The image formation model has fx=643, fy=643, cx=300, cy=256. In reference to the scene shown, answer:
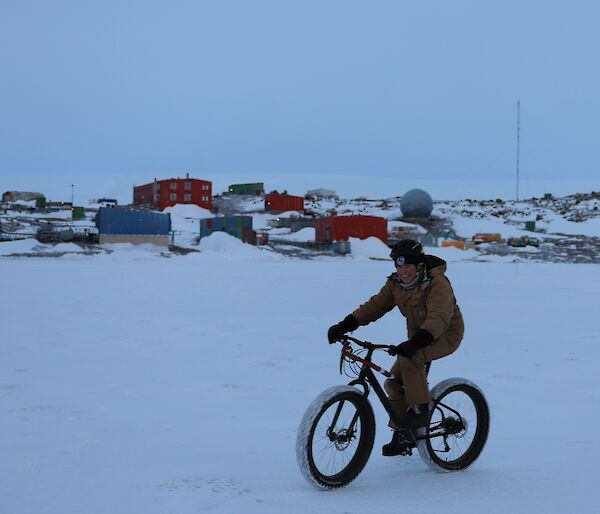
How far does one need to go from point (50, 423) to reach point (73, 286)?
14247mm

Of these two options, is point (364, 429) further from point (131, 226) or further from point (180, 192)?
point (180, 192)

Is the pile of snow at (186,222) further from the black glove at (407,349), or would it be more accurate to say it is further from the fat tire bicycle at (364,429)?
the black glove at (407,349)

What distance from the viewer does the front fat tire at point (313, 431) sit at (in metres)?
4.11

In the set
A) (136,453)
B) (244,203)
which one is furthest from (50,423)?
(244,203)

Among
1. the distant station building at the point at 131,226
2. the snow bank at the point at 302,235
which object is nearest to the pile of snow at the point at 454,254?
the snow bank at the point at 302,235

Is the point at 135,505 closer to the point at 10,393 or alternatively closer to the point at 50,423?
the point at 50,423

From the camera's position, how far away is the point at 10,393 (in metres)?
6.74

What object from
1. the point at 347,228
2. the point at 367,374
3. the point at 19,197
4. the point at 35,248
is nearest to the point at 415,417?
the point at 367,374

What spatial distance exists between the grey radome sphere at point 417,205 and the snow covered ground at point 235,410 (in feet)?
184

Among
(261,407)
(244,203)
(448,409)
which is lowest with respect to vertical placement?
(261,407)

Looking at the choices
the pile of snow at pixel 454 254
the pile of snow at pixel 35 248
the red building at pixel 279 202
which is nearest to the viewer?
the pile of snow at pixel 35 248

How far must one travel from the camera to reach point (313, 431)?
162 inches

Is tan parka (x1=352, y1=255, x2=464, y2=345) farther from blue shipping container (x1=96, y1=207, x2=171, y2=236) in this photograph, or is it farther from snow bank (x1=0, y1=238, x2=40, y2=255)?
blue shipping container (x1=96, y1=207, x2=171, y2=236)

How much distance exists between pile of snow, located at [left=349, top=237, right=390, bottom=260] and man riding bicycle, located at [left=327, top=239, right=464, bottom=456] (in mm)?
40474
